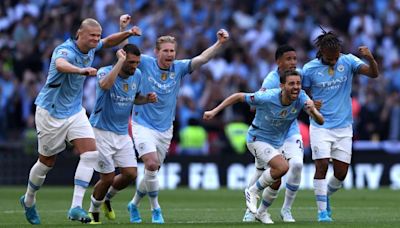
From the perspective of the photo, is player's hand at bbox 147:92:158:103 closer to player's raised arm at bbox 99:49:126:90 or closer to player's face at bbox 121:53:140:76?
player's face at bbox 121:53:140:76

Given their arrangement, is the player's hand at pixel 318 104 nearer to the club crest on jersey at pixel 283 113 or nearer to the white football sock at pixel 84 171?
the club crest on jersey at pixel 283 113

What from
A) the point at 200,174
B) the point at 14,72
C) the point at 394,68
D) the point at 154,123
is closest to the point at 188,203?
the point at 154,123

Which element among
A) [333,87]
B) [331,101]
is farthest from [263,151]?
[333,87]

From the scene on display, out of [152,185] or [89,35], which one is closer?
[89,35]

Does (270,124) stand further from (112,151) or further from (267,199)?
(112,151)

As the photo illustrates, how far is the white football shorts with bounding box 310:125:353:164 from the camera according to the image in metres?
17.0

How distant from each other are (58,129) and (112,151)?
3.90 ft

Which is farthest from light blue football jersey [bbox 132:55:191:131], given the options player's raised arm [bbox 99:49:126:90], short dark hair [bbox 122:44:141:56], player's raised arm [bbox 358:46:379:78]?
player's raised arm [bbox 358:46:379:78]

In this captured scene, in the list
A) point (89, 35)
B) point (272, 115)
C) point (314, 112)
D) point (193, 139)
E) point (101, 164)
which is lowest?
point (193, 139)

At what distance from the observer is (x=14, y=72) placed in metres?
28.6

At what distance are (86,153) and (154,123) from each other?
2.09m

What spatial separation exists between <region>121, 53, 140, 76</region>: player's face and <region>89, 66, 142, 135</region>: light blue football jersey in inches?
5.1

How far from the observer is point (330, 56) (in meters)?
17.0

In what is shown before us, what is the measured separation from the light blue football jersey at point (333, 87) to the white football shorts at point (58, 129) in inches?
142
